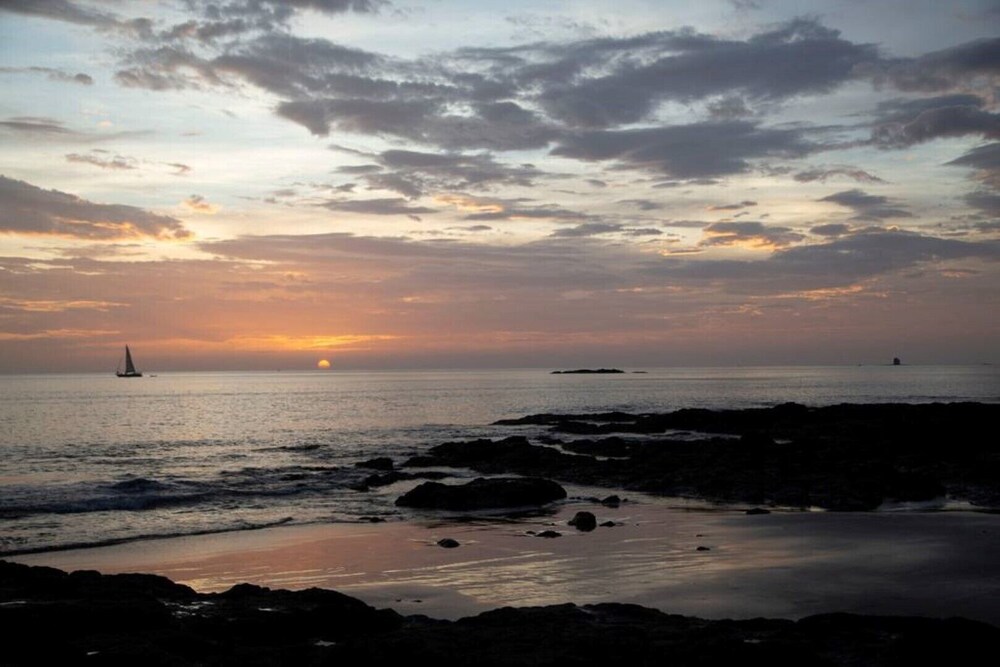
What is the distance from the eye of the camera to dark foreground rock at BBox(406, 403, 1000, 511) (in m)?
26.5

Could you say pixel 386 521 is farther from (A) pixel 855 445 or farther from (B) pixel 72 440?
(B) pixel 72 440

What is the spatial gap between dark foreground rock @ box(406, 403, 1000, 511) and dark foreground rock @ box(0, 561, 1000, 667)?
16098 millimetres

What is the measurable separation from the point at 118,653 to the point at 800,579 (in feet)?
37.3

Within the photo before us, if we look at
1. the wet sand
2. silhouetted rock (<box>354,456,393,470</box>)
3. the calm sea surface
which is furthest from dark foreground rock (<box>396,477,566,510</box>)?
silhouetted rock (<box>354,456,393,470</box>)

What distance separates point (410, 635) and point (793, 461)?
27120mm

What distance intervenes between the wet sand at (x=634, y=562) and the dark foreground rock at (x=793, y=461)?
4.02m

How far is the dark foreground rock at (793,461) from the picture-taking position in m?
26.5

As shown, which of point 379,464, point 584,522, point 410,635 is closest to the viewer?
point 410,635

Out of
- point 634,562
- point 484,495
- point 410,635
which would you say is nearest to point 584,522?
point 634,562

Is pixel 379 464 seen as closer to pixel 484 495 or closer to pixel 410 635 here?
pixel 484 495

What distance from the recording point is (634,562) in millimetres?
16219

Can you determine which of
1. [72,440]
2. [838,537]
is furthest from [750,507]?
[72,440]

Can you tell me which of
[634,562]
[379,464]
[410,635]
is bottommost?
[379,464]

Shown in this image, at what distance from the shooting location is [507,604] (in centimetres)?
1312
